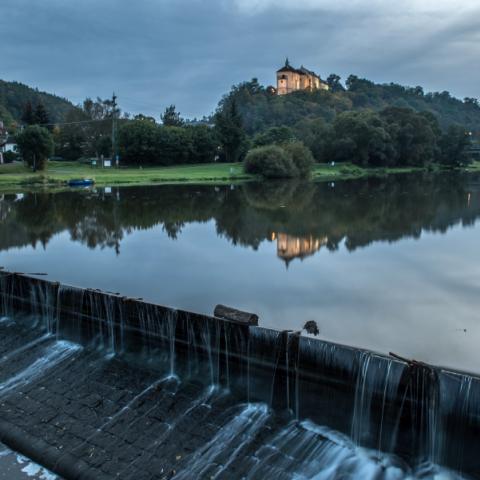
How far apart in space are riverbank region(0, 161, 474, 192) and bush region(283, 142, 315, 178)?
1.96 meters

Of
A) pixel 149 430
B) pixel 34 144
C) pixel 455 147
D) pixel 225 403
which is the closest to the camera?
pixel 149 430

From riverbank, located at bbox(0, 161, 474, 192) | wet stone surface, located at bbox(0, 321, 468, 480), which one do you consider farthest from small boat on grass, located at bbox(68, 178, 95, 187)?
wet stone surface, located at bbox(0, 321, 468, 480)

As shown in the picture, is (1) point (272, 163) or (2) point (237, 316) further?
(1) point (272, 163)

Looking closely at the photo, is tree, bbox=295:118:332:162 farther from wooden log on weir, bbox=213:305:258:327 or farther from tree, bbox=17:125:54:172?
wooden log on weir, bbox=213:305:258:327

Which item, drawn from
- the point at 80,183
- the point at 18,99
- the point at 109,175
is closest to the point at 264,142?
the point at 109,175

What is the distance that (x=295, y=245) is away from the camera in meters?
26.1

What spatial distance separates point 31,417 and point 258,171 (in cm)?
7268

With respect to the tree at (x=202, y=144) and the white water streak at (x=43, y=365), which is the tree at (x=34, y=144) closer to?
the tree at (x=202, y=144)

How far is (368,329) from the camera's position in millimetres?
14320

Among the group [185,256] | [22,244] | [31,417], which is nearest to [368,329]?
[31,417]

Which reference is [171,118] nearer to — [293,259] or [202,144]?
[202,144]

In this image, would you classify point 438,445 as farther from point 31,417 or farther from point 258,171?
point 258,171

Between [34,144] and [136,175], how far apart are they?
570 inches

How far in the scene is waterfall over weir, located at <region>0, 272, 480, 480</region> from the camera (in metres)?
9.05
